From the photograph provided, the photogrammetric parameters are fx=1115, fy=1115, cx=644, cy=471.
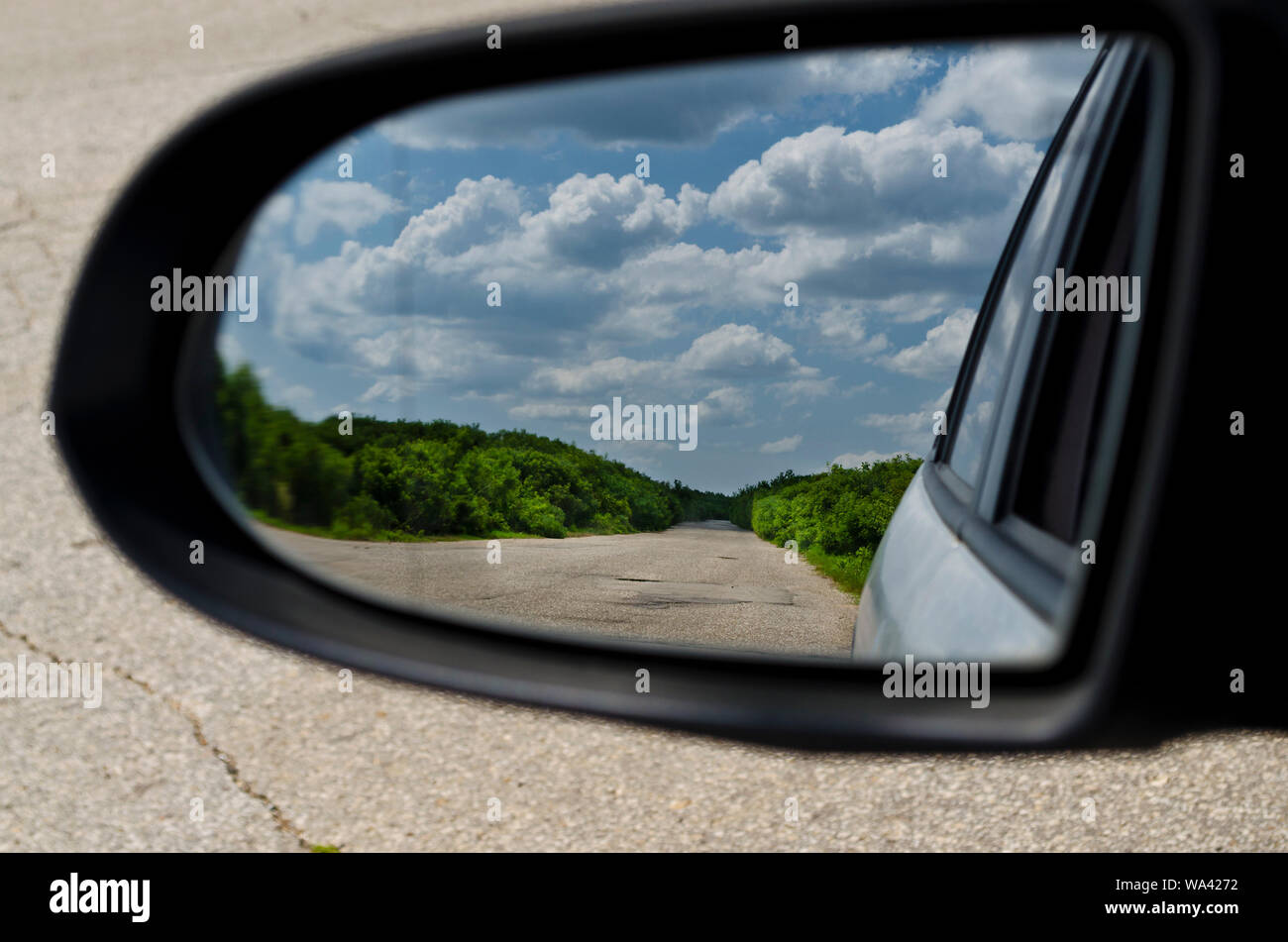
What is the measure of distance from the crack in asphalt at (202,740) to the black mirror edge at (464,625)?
6.10ft

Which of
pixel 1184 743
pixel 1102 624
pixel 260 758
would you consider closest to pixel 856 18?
pixel 1102 624

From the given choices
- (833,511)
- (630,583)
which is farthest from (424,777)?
(833,511)

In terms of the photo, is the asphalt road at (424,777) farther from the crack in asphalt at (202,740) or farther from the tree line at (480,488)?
the tree line at (480,488)

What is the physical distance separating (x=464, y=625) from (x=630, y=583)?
283 mm

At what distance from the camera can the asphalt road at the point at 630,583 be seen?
1.49m

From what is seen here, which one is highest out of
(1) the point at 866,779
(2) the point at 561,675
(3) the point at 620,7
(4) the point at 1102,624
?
(3) the point at 620,7

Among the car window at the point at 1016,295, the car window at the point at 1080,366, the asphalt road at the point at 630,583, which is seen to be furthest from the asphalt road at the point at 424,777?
the car window at the point at 1080,366

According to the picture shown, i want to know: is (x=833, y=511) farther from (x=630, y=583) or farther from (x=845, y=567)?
(x=630, y=583)

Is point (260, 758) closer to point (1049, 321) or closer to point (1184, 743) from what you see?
point (1049, 321)

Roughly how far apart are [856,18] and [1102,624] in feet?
2.31

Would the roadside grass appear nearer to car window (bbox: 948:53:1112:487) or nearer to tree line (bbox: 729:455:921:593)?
tree line (bbox: 729:455:921:593)

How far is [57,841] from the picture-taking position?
3461 millimetres

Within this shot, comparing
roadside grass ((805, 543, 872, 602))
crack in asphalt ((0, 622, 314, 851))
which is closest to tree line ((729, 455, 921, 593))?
roadside grass ((805, 543, 872, 602))

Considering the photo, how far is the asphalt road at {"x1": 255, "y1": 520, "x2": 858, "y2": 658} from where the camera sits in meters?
1.49
